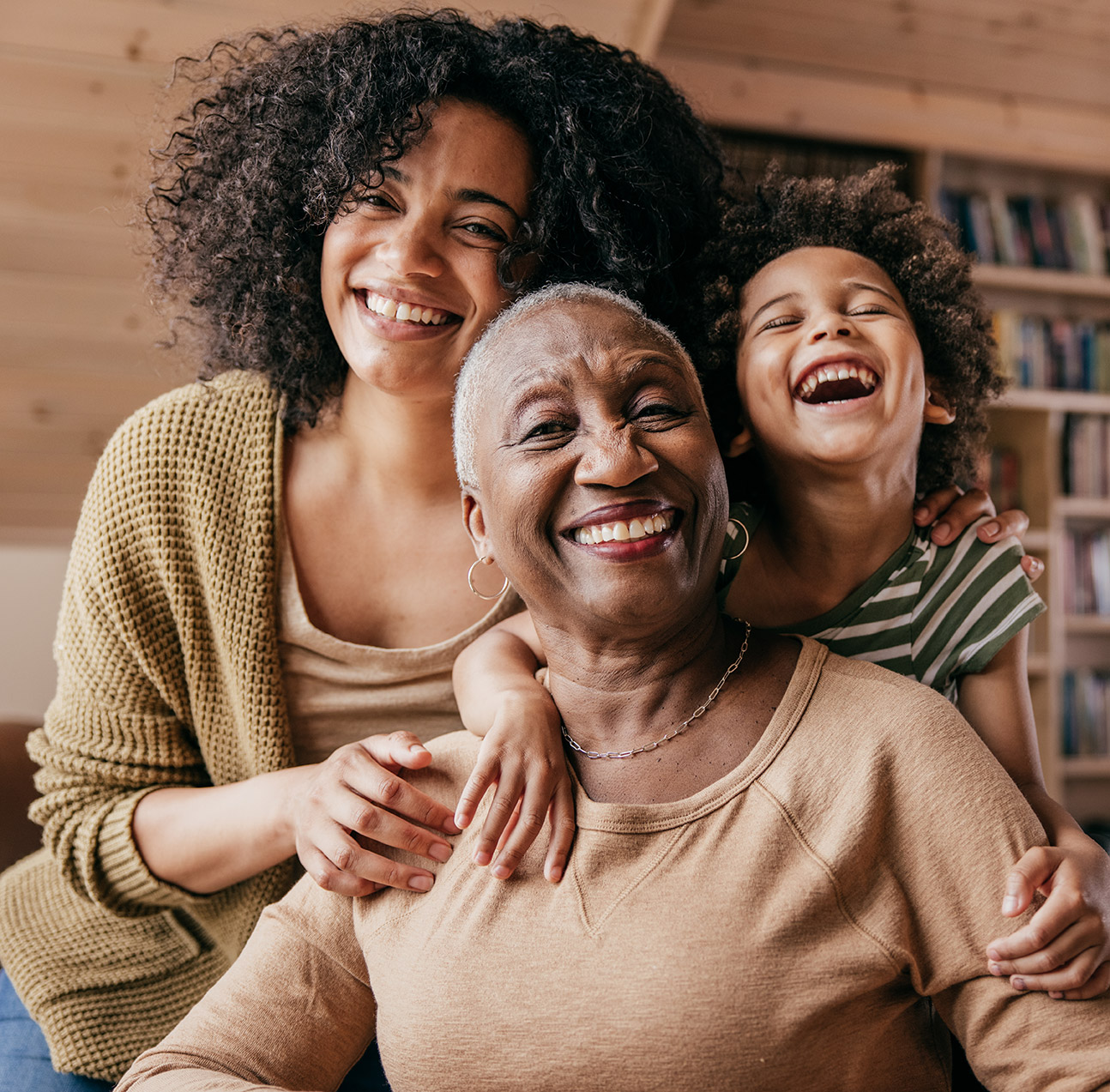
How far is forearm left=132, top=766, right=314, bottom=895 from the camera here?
4.78 feet

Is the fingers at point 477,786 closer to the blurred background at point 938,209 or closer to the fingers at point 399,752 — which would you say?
the fingers at point 399,752

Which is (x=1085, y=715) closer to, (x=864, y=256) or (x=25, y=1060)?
(x=864, y=256)

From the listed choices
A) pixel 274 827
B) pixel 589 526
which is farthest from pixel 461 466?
pixel 274 827

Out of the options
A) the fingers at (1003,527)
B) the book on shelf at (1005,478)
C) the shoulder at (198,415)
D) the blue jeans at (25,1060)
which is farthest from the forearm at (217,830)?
the book on shelf at (1005,478)

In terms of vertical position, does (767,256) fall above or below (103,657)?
above

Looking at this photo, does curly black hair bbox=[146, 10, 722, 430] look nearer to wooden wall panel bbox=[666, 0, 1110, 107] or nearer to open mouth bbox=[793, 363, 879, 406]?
open mouth bbox=[793, 363, 879, 406]

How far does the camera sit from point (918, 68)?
4.37m

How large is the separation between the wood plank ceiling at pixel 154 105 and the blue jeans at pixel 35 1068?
2.03m

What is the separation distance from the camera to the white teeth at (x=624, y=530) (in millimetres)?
1085

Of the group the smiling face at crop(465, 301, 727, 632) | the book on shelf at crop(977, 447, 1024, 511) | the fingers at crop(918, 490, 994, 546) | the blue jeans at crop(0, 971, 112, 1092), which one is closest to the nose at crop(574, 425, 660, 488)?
the smiling face at crop(465, 301, 727, 632)

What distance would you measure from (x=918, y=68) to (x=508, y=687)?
400cm

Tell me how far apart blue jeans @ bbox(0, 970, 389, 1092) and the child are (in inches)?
21.8

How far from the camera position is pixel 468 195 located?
149 centimetres

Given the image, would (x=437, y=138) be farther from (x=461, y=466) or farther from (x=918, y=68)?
(x=918, y=68)
